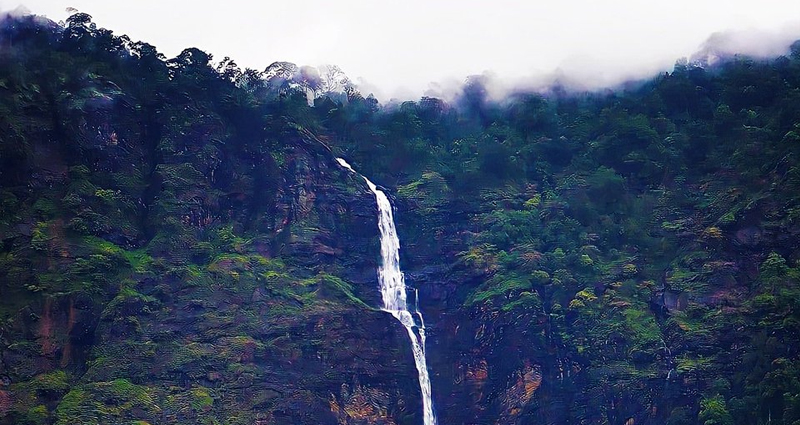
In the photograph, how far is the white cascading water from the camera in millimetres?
48594

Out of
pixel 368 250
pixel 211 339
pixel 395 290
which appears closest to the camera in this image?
pixel 211 339

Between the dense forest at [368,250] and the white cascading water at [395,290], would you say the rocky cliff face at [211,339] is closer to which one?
the dense forest at [368,250]

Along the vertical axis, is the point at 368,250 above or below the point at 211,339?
above

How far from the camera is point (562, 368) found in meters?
47.6

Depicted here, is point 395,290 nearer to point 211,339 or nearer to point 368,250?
point 368,250

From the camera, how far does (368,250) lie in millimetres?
53438

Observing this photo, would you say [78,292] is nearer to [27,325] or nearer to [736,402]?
[27,325]

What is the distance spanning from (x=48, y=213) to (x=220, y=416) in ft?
41.0

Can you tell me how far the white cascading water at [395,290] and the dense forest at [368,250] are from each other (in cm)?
55

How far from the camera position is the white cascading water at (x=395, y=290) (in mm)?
48594

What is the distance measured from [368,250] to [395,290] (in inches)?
99.7

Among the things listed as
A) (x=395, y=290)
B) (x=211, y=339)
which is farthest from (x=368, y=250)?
(x=211, y=339)

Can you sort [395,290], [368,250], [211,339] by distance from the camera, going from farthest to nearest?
[368,250], [395,290], [211,339]

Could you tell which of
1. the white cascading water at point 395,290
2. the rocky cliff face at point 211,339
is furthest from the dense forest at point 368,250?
the white cascading water at point 395,290
